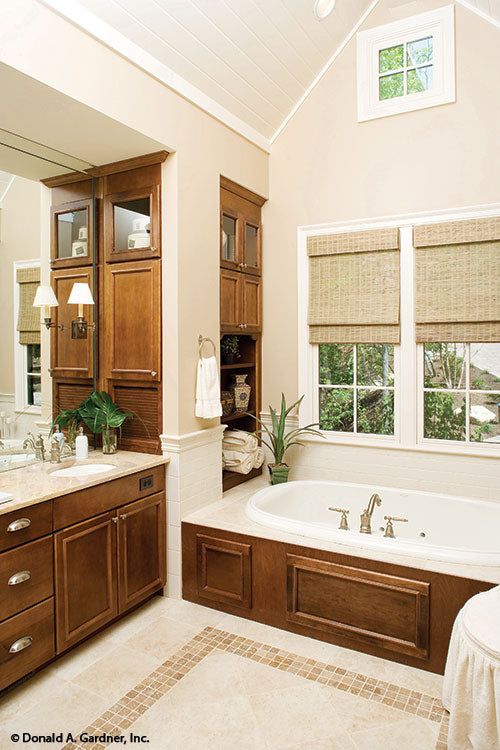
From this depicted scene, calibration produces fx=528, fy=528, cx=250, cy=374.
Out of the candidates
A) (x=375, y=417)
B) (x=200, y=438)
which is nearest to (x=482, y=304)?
(x=375, y=417)

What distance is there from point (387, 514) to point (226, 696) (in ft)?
4.97

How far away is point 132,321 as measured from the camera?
3.10m

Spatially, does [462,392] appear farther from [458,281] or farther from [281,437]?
[281,437]

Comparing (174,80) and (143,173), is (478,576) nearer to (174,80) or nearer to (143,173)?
(143,173)

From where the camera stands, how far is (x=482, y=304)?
3.16 metres

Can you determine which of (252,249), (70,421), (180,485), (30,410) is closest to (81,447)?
(70,421)

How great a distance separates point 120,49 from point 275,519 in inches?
96.5

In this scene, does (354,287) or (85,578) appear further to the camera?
(354,287)

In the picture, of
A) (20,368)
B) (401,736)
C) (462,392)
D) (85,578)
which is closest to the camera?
(401,736)

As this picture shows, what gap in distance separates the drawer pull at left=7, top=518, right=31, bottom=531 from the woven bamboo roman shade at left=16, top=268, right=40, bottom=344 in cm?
105

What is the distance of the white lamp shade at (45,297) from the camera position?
2.89m

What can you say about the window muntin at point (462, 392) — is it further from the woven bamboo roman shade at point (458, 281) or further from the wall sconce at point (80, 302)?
the wall sconce at point (80, 302)

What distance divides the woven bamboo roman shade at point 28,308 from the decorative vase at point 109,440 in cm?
64

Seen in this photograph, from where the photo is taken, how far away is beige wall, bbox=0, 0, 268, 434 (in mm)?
2193
